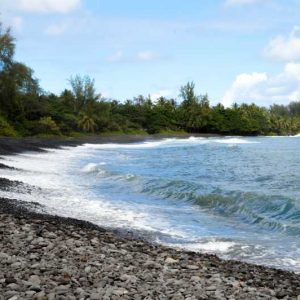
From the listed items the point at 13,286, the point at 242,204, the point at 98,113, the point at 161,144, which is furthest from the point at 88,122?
the point at 13,286

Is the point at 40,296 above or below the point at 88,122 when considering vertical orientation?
below

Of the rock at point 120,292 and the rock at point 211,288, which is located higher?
the rock at point 120,292

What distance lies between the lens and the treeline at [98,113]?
252ft

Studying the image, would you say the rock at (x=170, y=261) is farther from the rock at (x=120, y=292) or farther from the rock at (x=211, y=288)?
the rock at (x=120, y=292)

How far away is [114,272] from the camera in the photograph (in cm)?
764

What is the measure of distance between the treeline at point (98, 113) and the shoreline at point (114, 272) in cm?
6093

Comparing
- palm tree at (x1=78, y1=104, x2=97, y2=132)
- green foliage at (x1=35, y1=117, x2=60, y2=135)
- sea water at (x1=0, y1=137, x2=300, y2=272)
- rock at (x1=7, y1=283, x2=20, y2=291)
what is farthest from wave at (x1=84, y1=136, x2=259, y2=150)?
rock at (x1=7, y1=283, x2=20, y2=291)

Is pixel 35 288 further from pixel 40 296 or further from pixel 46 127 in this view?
pixel 46 127

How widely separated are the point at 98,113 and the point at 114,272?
98547 millimetres

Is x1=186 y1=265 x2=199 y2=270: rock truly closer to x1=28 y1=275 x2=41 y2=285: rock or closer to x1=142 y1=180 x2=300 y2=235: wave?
x1=28 y1=275 x2=41 y2=285: rock

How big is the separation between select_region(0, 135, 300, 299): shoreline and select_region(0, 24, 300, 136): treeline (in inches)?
2399

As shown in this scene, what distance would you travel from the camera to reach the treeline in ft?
252

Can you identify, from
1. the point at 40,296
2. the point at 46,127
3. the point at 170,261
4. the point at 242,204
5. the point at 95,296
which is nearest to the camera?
the point at 40,296

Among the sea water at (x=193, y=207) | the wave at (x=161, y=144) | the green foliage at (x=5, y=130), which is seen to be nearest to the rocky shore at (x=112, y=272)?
the sea water at (x=193, y=207)
